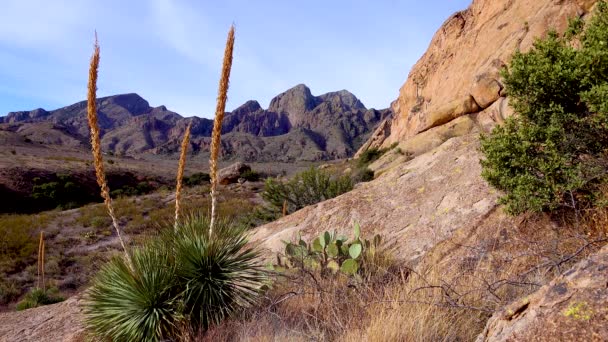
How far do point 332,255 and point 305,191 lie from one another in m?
7.80

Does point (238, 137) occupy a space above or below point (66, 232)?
above

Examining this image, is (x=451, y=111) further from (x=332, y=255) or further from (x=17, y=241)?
(x=17, y=241)

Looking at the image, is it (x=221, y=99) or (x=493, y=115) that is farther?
(x=493, y=115)

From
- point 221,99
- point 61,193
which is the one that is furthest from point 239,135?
point 221,99

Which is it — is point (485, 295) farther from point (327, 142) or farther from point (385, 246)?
point (327, 142)

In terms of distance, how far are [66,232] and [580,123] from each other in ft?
74.6

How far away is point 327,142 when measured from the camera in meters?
140

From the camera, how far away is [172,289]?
4301mm

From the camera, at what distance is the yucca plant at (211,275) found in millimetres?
4168

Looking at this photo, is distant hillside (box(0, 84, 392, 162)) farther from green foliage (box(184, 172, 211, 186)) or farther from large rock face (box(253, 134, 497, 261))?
large rock face (box(253, 134, 497, 261))

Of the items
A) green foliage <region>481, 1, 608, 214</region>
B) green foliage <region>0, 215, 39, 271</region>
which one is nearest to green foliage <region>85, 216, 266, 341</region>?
green foliage <region>481, 1, 608, 214</region>

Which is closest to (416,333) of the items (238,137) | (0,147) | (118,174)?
(118,174)

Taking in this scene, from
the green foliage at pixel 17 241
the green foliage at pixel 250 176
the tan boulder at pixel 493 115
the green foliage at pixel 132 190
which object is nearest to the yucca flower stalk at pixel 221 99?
the tan boulder at pixel 493 115

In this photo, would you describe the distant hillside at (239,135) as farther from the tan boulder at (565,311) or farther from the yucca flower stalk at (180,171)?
the tan boulder at (565,311)
